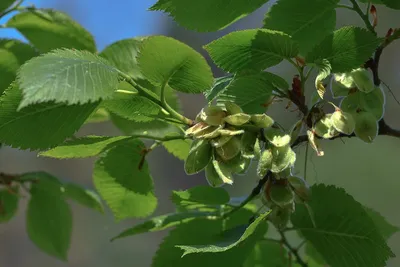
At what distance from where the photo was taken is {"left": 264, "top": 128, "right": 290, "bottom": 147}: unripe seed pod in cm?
35

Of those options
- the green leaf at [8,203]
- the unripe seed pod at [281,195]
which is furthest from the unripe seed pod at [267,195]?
the green leaf at [8,203]

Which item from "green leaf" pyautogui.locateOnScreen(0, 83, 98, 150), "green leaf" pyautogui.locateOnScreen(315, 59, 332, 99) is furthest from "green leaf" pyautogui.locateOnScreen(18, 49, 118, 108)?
"green leaf" pyautogui.locateOnScreen(315, 59, 332, 99)

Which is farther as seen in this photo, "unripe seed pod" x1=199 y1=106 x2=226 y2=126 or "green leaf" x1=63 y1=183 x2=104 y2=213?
"green leaf" x1=63 y1=183 x2=104 y2=213

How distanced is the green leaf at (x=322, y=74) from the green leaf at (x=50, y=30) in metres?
0.31

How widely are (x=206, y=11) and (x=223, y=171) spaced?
12 centimetres

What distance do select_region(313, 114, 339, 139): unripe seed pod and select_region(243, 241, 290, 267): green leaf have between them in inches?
7.2

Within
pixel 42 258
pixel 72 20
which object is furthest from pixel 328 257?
pixel 42 258

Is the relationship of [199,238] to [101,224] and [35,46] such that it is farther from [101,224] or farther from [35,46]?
[101,224]

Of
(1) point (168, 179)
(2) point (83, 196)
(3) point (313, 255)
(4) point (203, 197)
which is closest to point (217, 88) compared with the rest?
(4) point (203, 197)

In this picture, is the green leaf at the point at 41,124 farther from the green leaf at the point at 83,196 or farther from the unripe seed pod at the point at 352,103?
the green leaf at the point at 83,196

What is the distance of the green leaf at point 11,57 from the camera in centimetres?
54

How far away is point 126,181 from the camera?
49 centimetres

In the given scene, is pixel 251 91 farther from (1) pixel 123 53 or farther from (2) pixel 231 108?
(1) pixel 123 53

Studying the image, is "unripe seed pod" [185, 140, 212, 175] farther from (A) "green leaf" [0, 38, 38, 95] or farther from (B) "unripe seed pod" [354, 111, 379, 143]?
(A) "green leaf" [0, 38, 38, 95]
